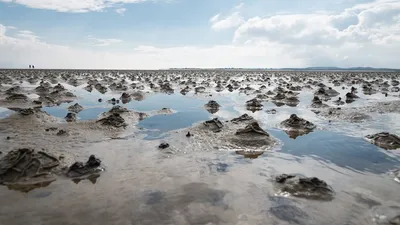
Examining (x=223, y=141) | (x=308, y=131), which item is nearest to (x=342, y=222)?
(x=223, y=141)

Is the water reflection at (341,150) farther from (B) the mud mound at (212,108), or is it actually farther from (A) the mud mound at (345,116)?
(B) the mud mound at (212,108)

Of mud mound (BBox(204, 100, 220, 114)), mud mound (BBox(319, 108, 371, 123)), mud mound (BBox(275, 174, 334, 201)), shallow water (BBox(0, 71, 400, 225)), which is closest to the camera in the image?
shallow water (BBox(0, 71, 400, 225))

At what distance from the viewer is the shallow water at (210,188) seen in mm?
6539

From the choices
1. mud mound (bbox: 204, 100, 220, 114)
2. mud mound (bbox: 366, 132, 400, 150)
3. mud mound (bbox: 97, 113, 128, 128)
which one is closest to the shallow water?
mud mound (bbox: 366, 132, 400, 150)

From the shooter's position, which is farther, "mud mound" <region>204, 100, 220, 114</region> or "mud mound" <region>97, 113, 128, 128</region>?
"mud mound" <region>204, 100, 220, 114</region>

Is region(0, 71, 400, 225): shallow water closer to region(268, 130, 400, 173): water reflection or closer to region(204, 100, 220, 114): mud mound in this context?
region(268, 130, 400, 173): water reflection

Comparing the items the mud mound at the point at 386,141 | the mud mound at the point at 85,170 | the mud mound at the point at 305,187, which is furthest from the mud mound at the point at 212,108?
the mud mound at the point at 305,187

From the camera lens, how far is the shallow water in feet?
21.5

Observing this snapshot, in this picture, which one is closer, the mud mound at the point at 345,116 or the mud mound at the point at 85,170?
the mud mound at the point at 85,170

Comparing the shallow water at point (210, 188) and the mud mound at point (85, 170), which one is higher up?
the mud mound at point (85, 170)

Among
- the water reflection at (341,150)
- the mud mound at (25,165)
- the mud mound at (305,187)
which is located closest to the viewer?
the mud mound at (305,187)

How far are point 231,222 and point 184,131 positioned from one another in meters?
8.46

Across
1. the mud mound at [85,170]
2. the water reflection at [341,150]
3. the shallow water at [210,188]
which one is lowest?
the water reflection at [341,150]

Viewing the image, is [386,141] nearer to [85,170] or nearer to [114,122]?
[85,170]
